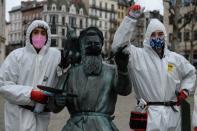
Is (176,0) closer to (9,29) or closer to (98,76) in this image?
(98,76)

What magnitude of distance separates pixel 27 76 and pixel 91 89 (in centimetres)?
92

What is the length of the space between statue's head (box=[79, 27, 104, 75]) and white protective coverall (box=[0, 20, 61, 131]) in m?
0.69

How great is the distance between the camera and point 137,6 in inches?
181

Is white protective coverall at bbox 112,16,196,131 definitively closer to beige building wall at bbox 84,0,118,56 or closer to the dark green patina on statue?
the dark green patina on statue

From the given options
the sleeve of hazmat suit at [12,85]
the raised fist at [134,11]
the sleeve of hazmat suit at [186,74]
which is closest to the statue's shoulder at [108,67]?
the raised fist at [134,11]

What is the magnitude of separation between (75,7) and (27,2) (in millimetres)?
20671

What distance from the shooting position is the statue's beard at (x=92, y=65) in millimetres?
4270

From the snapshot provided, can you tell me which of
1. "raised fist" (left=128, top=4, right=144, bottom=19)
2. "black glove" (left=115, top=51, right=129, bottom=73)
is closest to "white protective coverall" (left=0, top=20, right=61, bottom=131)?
"raised fist" (left=128, top=4, right=144, bottom=19)

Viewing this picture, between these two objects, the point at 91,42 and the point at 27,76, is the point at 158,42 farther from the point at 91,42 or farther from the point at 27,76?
the point at 27,76

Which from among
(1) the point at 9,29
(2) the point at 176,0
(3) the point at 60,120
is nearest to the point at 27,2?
(1) the point at 9,29

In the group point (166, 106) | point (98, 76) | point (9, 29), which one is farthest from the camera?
point (9, 29)

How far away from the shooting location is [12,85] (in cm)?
475

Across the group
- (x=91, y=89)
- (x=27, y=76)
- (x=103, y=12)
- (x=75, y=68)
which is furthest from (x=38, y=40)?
(x=103, y=12)

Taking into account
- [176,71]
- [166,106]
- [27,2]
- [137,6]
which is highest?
[27,2]
